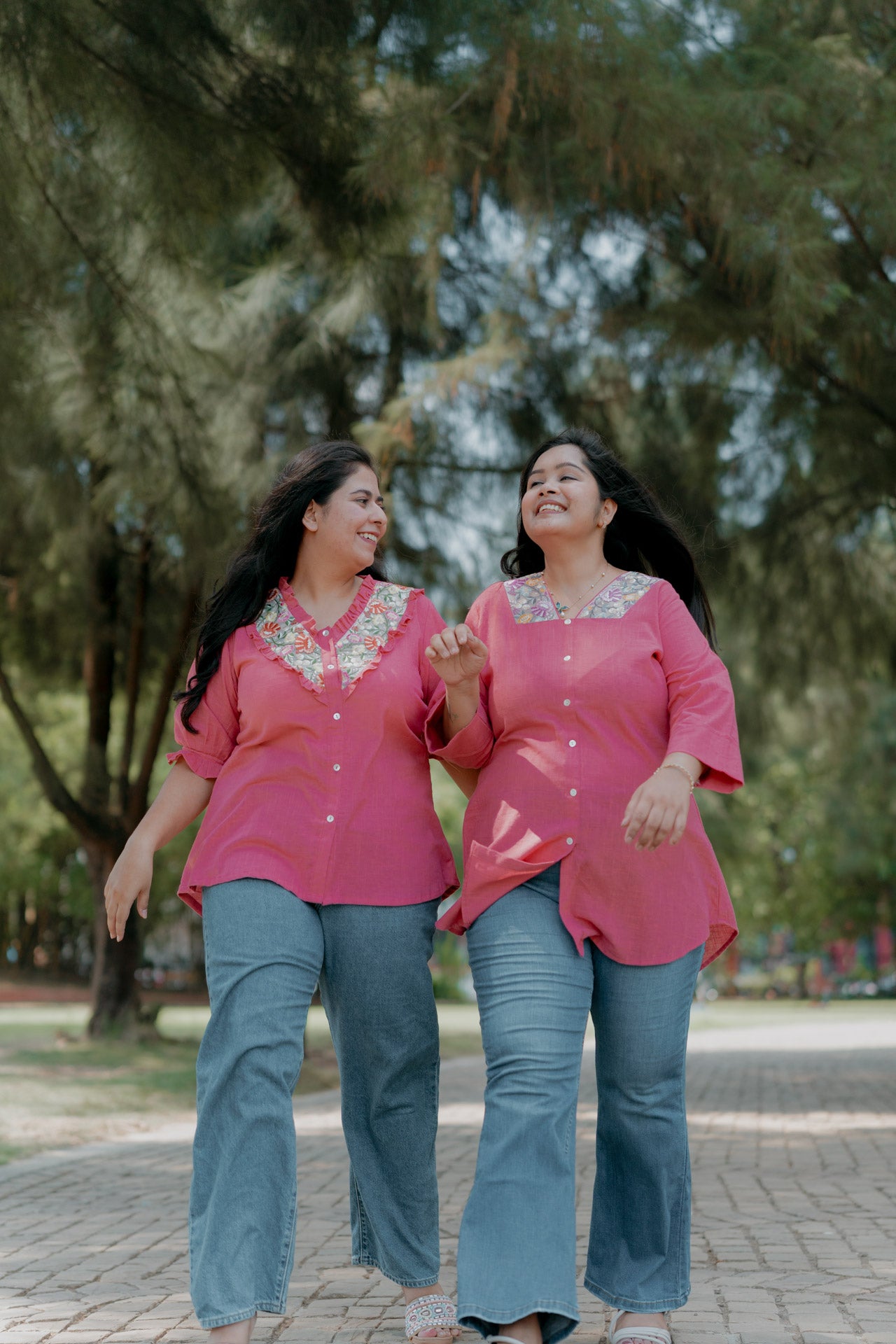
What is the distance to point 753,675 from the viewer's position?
11312mm

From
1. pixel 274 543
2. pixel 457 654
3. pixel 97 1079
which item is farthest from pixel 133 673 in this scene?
pixel 457 654

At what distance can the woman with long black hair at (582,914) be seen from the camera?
2803 millimetres

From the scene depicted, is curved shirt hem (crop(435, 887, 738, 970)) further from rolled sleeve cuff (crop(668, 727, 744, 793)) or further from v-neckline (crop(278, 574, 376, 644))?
v-neckline (crop(278, 574, 376, 644))

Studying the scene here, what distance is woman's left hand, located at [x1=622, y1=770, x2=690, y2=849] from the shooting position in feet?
9.04

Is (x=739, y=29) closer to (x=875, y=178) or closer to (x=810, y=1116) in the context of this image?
(x=875, y=178)

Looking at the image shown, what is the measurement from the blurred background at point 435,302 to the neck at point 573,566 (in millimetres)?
781

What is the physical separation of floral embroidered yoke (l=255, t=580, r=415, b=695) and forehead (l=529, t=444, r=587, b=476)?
0.44 meters

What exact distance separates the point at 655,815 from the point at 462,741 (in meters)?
0.57

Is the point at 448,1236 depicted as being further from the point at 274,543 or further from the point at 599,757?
the point at 274,543

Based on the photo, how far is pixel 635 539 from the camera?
3613mm

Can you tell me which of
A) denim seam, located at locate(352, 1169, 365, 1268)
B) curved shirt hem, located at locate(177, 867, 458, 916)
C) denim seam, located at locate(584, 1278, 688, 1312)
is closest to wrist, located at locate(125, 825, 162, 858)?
curved shirt hem, located at locate(177, 867, 458, 916)

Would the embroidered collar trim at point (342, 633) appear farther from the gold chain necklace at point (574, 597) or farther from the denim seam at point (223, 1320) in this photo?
the denim seam at point (223, 1320)

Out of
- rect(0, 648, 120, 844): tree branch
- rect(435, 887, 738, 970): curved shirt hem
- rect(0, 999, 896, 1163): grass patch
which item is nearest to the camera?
rect(435, 887, 738, 970): curved shirt hem

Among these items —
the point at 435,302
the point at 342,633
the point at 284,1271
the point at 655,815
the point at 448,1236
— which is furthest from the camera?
the point at 435,302
